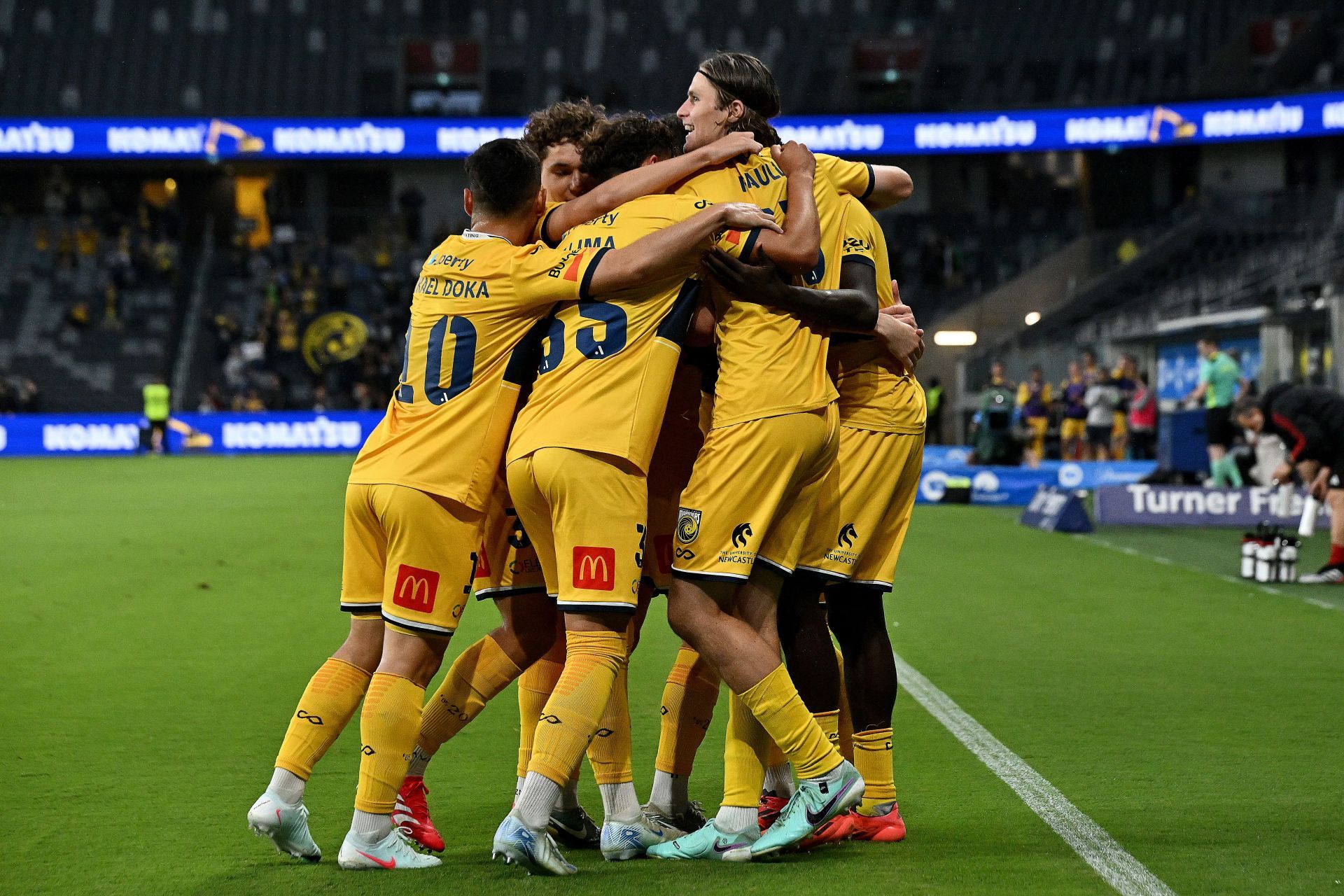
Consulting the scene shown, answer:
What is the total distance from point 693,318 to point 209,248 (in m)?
38.8

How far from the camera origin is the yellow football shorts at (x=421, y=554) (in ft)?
13.2

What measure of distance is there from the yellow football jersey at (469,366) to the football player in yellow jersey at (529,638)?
0.62 feet

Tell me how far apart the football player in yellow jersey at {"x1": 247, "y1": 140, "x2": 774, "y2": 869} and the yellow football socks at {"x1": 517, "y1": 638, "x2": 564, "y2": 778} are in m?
0.43

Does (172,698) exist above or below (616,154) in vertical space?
below

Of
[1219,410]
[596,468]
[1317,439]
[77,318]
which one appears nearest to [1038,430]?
[1219,410]

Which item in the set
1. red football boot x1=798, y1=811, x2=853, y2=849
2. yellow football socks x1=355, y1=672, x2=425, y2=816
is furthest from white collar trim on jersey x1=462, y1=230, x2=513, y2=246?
red football boot x1=798, y1=811, x2=853, y2=849

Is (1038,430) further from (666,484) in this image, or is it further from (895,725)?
(666,484)

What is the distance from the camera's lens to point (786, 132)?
3459cm

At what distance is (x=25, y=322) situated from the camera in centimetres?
3703

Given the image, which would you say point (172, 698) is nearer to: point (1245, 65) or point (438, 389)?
point (438, 389)

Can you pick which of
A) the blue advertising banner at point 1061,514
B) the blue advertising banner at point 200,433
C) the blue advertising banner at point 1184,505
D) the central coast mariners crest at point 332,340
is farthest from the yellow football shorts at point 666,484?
the central coast mariners crest at point 332,340

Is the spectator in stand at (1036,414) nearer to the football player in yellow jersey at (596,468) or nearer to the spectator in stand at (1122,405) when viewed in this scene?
the spectator in stand at (1122,405)

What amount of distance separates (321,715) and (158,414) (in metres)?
28.3

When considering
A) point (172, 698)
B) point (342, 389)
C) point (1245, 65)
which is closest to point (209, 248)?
point (342, 389)
